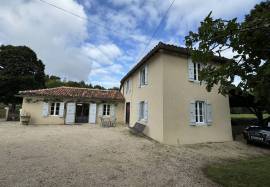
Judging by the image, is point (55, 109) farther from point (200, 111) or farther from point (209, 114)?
point (209, 114)

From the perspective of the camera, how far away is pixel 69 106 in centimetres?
1509

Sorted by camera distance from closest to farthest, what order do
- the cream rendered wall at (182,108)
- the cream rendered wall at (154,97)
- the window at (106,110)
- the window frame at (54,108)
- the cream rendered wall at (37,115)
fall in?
the cream rendered wall at (182,108)
the cream rendered wall at (154,97)
the cream rendered wall at (37,115)
the window frame at (54,108)
the window at (106,110)

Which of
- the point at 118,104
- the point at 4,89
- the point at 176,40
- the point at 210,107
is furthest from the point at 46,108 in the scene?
the point at 210,107

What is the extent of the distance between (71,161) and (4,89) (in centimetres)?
1995

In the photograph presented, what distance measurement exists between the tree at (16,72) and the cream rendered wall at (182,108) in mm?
19620

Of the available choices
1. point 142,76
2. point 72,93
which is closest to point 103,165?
point 142,76

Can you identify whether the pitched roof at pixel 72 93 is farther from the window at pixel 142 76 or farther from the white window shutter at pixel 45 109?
the window at pixel 142 76

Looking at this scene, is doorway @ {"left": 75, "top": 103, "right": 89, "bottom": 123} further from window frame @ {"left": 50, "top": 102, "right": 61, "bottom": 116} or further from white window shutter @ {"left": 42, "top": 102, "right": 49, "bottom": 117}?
white window shutter @ {"left": 42, "top": 102, "right": 49, "bottom": 117}

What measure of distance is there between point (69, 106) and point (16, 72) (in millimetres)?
11632

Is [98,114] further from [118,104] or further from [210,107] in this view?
[210,107]

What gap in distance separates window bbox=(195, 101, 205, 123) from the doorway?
11.3m

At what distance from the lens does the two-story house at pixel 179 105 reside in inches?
329

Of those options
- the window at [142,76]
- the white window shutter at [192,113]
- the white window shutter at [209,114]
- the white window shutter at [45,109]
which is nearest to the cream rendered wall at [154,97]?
the window at [142,76]

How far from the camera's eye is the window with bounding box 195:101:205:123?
364 inches
